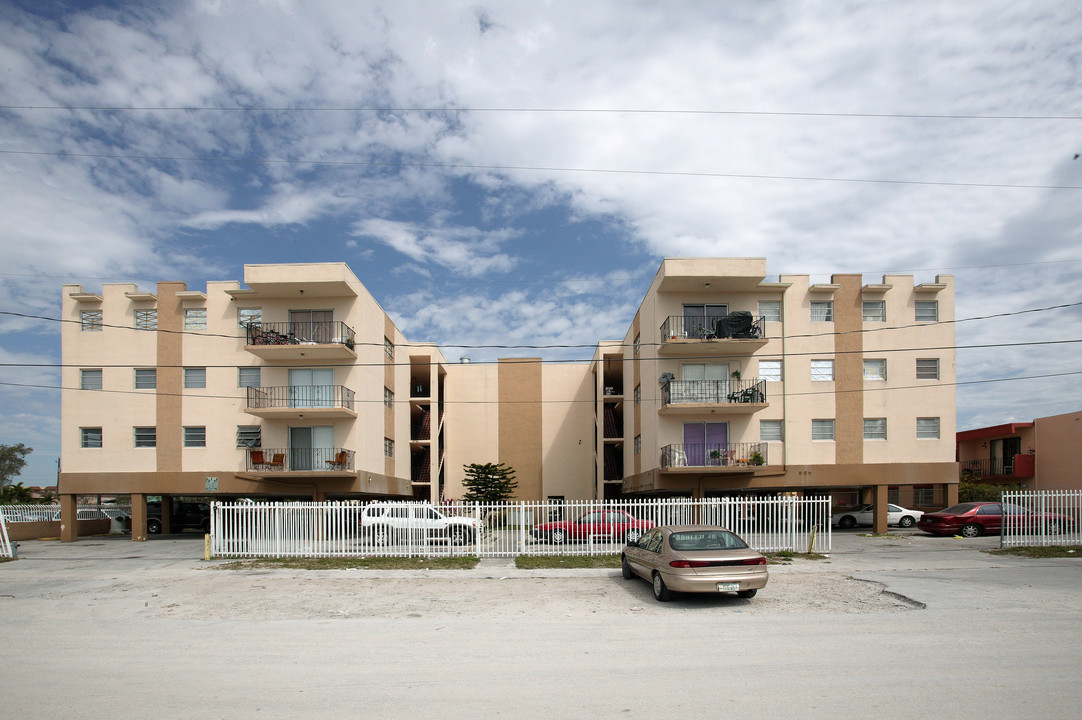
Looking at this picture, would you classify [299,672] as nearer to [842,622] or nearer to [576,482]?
[842,622]

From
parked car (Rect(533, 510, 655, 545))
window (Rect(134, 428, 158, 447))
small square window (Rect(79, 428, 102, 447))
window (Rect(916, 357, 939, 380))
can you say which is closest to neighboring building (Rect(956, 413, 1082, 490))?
window (Rect(916, 357, 939, 380))

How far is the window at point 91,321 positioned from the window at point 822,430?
30223 millimetres

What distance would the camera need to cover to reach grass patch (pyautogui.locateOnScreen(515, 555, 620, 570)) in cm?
1820

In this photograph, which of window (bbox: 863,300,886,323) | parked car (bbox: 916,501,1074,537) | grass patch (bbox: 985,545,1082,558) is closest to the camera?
grass patch (bbox: 985,545,1082,558)

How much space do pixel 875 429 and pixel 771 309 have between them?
21.8 ft

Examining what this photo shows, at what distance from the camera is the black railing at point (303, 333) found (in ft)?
90.8

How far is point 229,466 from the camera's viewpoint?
94.4 ft

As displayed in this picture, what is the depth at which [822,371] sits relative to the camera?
97.4 feet

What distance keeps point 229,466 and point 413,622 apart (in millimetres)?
20129

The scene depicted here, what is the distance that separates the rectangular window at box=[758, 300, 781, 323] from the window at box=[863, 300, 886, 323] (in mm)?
3722

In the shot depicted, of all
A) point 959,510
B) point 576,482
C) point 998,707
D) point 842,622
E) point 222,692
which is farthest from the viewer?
point 576,482

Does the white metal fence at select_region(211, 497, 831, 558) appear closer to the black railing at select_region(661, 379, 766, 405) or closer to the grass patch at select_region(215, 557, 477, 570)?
the grass patch at select_region(215, 557, 477, 570)

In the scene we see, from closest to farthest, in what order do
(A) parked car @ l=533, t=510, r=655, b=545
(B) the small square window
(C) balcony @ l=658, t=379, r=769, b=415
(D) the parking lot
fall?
(D) the parking lot
(A) parked car @ l=533, t=510, r=655, b=545
(C) balcony @ l=658, t=379, r=769, b=415
(B) the small square window

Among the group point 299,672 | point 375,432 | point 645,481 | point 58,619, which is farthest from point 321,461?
point 299,672
